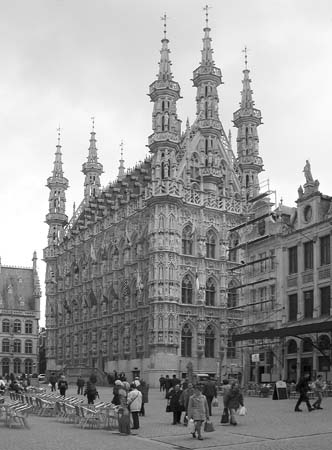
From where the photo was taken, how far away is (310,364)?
48.8 meters

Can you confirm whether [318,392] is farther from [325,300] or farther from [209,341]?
[209,341]

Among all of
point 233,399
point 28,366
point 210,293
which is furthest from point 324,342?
point 28,366

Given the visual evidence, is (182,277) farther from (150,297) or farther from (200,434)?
(200,434)

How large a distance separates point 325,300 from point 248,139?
35.8 m

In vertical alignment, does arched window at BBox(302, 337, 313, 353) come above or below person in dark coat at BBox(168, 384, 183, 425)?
above

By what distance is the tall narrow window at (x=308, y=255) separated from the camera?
49250mm

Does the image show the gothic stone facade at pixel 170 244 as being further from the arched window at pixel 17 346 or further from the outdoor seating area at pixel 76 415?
the outdoor seating area at pixel 76 415

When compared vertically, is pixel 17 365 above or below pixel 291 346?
below

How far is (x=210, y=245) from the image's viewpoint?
73250mm

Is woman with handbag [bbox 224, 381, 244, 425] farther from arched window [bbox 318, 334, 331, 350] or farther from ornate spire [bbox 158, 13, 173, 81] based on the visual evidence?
ornate spire [bbox 158, 13, 173, 81]

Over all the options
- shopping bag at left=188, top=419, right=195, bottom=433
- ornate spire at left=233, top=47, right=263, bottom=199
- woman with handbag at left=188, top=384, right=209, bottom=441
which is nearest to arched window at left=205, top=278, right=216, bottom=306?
ornate spire at left=233, top=47, right=263, bottom=199

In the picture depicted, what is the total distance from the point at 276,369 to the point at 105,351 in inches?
1210

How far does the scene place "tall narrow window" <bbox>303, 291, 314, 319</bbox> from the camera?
160 ft

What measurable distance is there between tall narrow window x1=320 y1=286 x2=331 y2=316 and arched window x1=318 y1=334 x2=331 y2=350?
145 centimetres
